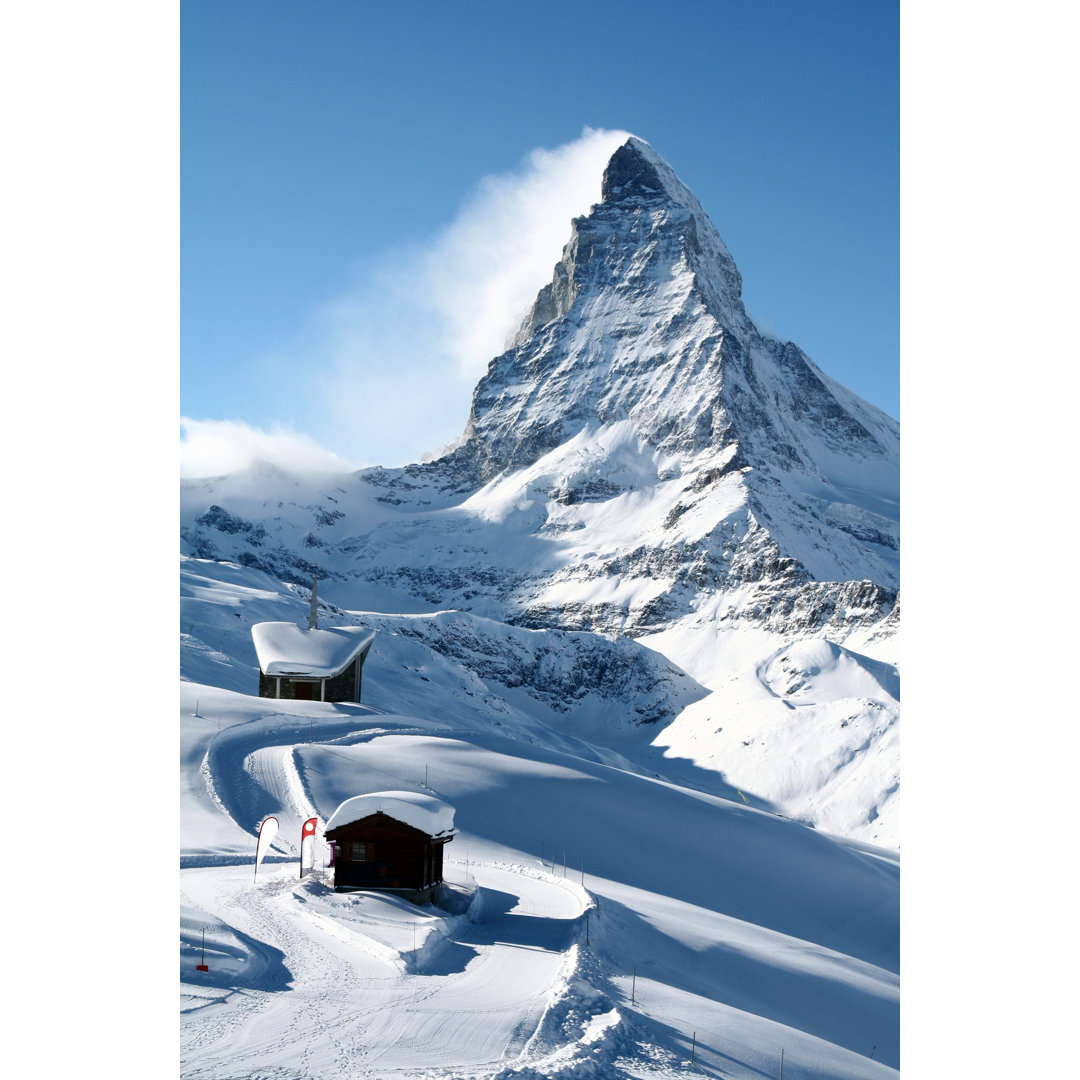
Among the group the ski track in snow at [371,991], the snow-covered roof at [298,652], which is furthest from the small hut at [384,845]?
the snow-covered roof at [298,652]

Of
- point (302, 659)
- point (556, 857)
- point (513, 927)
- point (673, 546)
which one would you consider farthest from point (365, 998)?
point (673, 546)

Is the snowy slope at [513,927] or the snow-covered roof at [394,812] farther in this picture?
the snow-covered roof at [394,812]

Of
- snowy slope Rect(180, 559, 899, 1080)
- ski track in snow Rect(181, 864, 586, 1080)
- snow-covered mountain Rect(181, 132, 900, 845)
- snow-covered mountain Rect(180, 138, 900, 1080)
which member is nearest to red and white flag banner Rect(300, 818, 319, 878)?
snow-covered mountain Rect(180, 138, 900, 1080)

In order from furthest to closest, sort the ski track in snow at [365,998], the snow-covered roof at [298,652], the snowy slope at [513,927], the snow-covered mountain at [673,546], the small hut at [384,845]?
the snow-covered mountain at [673,546] → the snow-covered roof at [298,652] → the small hut at [384,845] → the snowy slope at [513,927] → the ski track in snow at [365,998]

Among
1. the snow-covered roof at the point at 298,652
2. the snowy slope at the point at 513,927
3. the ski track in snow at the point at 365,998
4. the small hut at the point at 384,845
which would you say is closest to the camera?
the ski track in snow at the point at 365,998

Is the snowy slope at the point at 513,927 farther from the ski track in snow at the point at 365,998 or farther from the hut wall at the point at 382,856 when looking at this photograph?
the hut wall at the point at 382,856
